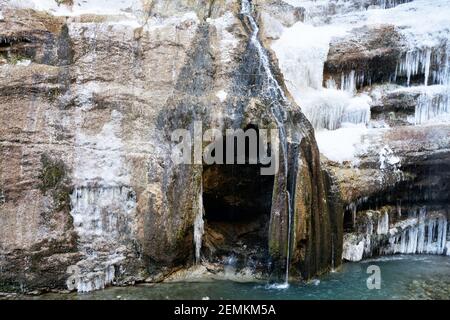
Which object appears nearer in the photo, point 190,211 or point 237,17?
point 190,211

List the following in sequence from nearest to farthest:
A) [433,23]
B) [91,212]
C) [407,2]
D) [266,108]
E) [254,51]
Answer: [91,212] < [266,108] < [254,51] < [433,23] < [407,2]

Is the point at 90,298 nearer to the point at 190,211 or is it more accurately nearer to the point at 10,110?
the point at 190,211

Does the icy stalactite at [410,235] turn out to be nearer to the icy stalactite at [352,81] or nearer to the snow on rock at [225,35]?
the icy stalactite at [352,81]

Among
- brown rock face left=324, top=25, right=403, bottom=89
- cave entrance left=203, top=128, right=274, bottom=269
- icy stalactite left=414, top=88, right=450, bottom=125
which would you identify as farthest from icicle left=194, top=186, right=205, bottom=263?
icy stalactite left=414, top=88, right=450, bottom=125

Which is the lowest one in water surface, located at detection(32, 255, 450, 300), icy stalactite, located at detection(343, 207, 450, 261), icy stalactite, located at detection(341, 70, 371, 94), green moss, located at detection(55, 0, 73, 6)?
water surface, located at detection(32, 255, 450, 300)

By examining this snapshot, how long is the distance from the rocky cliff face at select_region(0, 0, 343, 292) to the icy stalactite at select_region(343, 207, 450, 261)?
5.56 ft

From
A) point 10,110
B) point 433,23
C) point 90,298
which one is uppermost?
point 433,23

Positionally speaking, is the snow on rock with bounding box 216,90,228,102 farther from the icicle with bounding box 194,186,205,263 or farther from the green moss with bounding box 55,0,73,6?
the green moss with bounding box 55,0,73,6

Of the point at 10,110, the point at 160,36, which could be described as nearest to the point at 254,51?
the point at 160,36

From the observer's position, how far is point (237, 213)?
1074 centimetres

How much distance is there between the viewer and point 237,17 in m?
10.9

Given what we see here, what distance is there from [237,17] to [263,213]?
14.7 ft

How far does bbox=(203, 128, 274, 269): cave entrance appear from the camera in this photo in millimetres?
10039

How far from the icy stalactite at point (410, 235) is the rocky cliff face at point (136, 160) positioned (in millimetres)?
1695
